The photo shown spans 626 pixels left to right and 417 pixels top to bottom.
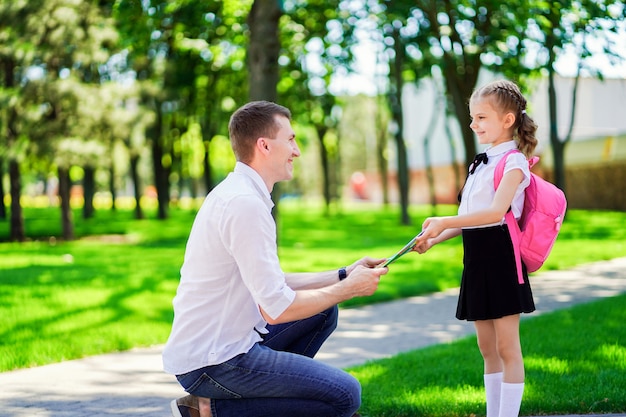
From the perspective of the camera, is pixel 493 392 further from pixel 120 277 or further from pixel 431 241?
pixel 120 277

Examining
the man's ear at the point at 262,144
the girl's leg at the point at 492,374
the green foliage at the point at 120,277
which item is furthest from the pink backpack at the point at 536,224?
the green foliage at the point at 120,277

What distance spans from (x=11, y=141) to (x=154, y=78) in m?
6.39

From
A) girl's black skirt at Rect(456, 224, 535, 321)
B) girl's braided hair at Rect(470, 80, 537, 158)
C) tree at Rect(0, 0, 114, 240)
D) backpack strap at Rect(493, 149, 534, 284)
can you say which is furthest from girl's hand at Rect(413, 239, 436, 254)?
tree at Rect(0, 0, 114, 240)

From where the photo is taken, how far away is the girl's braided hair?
13.7 feet

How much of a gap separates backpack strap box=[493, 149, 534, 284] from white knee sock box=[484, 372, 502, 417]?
23.8 inches

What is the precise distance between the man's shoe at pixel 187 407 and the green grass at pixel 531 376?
60.5 inches

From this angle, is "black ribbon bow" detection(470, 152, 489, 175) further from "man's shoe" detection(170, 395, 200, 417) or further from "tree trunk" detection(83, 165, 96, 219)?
"tree trunk" detection(83, 165, 96, 219)

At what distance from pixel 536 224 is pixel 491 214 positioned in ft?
0.94

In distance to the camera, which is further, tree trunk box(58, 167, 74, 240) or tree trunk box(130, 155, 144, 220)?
tree trunk box(130, 155, 144, 220)

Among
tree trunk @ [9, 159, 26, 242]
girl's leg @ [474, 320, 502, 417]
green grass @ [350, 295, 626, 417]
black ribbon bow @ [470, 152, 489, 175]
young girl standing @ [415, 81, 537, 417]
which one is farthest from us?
tree trunk @ [9, 159, 26, 242]

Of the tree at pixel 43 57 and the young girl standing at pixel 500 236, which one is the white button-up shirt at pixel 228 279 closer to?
the young girl standing at pixel 500 236

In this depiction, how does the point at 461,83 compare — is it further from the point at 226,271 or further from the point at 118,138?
the point at 226,271

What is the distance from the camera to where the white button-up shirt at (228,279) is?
3.31 m

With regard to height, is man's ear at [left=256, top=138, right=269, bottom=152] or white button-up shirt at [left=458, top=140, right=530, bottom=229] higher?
man's ear at [left=256, top=138, right=269, bottom=152]
